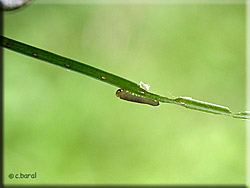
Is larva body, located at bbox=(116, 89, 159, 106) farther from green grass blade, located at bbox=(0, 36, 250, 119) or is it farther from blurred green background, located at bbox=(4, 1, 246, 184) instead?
blurred green background, located at bbox=(4, 1, 246, 184)

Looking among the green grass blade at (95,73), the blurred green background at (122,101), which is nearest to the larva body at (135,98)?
the green grass blade at (95,73)

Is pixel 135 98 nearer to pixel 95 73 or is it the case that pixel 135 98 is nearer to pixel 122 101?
pixel 95 73

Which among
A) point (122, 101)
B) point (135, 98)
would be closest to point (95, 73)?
point (135, 98)

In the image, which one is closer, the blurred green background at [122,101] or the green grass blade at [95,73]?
the green grass blade at [95,73]

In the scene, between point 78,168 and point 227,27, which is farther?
point 227,27

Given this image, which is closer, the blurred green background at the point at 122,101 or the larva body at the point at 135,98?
the larva body at the point at 135,98

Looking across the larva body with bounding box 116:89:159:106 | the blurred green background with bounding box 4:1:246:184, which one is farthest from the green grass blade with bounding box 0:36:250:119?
the blurred green background with bounding box 4:1:246:184

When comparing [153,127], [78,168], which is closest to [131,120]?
[153,127]

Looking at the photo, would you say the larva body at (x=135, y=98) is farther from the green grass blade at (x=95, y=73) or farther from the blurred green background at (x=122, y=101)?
the blurred green background at (x=122, y=101)

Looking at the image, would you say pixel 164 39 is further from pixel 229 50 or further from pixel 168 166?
pixel 168 166
